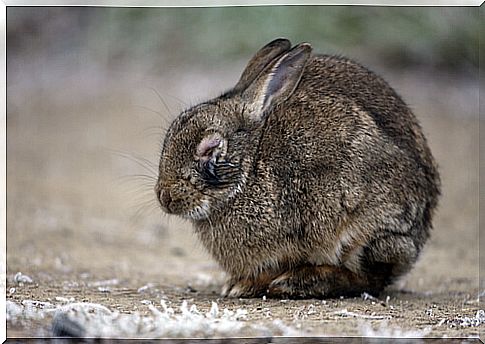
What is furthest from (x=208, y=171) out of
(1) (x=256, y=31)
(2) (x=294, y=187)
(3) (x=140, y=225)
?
(3) (x=140, y=225)

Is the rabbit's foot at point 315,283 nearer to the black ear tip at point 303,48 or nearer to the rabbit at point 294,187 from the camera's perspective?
the rabbit at point 294,187

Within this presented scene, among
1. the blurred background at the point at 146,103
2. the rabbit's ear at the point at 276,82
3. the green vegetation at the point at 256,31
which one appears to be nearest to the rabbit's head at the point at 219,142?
the rabbit's ear at the point at 276,82

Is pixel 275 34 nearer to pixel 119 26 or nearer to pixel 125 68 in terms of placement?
pixel 119 26

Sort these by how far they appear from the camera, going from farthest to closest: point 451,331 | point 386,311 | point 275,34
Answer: point 275,34, point 386,311, point 451,331

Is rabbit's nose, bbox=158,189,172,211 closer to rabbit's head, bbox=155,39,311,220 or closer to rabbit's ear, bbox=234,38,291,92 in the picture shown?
rabbit's head, bbox=155,39,311,220

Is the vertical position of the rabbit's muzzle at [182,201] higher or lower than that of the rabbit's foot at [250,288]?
higher

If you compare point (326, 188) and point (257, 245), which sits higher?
point (326, 188)

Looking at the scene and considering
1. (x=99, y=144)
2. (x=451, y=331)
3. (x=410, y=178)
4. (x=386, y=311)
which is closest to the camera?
(x=451, y=331)

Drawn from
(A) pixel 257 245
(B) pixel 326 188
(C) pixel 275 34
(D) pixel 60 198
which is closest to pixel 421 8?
(C) pixel 275 34
